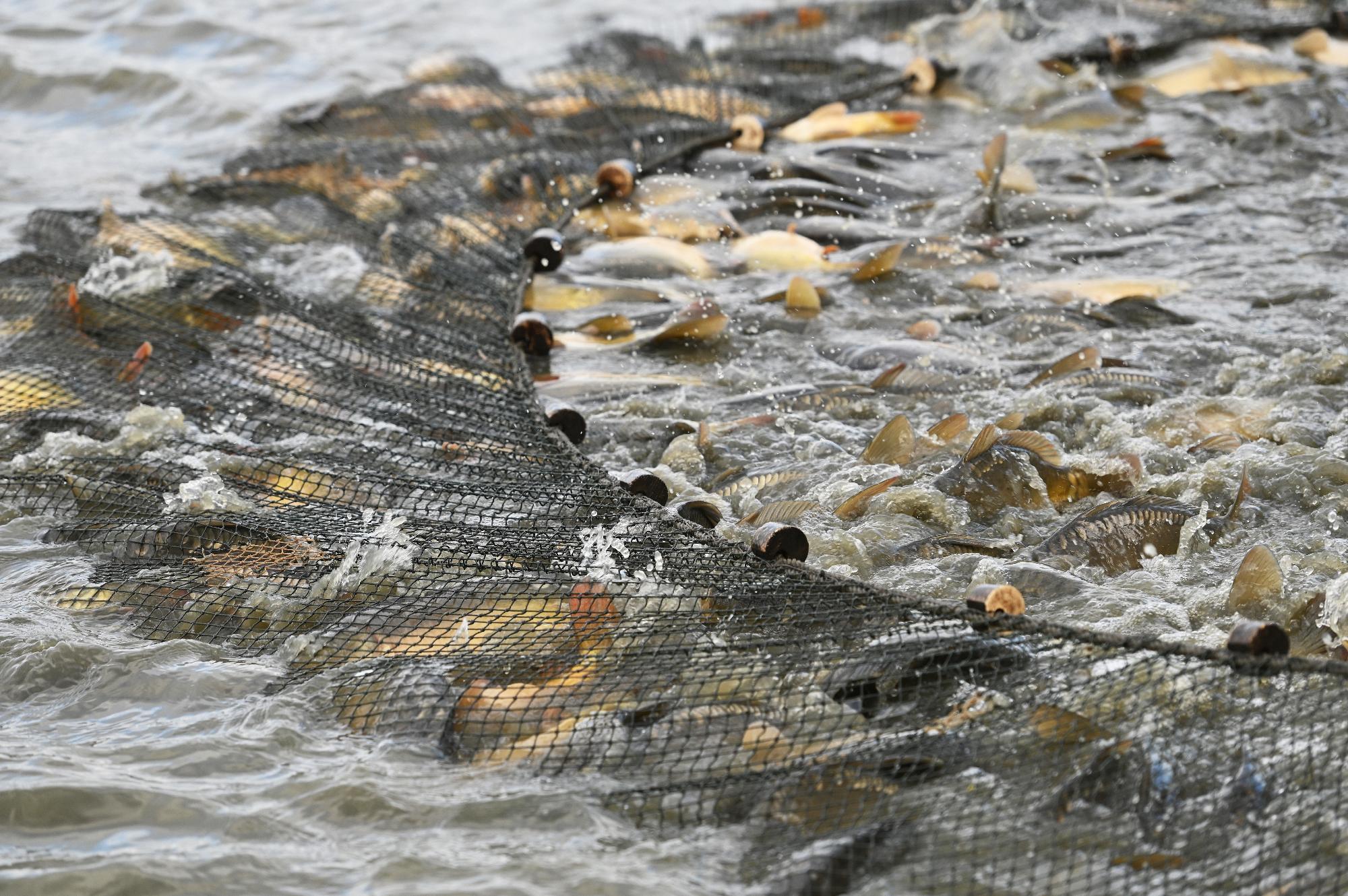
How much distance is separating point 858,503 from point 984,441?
0.40 metres

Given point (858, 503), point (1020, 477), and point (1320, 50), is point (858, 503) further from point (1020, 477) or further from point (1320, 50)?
point (1320, 50)

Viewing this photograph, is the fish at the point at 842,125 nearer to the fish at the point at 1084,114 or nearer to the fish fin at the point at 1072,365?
the fish at the point at 1084,114

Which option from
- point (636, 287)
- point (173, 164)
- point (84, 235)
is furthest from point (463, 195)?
point (173, 164)

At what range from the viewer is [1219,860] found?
1965mm

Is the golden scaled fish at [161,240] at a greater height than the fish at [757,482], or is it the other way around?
the golden scaled fish at [161,240]

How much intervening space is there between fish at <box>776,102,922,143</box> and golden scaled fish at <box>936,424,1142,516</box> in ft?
10.3

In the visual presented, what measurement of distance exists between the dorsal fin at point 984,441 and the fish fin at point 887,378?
687mm

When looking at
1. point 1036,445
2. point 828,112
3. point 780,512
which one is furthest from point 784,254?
point 780,512

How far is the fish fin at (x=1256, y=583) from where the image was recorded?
2.87m

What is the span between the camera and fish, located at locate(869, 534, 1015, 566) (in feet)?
10.5

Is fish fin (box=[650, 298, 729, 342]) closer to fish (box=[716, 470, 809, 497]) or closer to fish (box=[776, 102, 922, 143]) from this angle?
fish (box=[716, 470, 809, 497])

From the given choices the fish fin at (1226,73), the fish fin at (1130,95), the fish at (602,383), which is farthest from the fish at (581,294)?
the fish fin at (1226,73)

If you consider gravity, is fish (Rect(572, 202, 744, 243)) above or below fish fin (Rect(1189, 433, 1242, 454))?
above

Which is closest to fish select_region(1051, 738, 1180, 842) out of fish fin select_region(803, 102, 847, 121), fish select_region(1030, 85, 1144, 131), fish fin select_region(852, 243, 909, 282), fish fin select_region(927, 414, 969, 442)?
fish fin select_region(927, 414, 969, 442)
